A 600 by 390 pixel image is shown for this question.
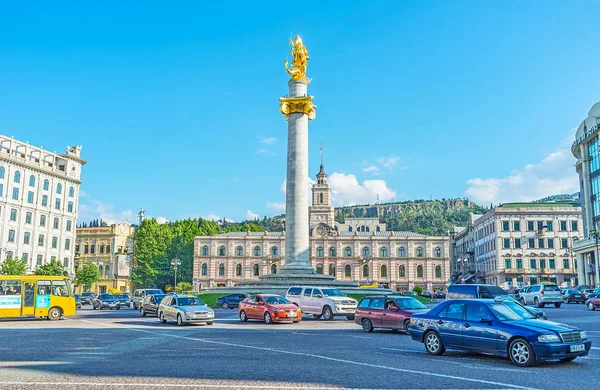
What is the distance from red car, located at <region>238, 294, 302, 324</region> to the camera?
89.4 ft

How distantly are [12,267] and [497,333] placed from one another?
68324 mm

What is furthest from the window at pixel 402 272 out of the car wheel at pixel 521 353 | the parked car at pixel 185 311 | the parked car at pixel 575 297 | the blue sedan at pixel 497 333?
the car wheel at pixel 521 353

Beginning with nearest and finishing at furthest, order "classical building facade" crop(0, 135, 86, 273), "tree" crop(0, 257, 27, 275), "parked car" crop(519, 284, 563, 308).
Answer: "parked car" crop(519, 284, 563, 308), "tree" crop(0, 257, 27, 275), "classical building facade" crop(0, 135, 86, 273)

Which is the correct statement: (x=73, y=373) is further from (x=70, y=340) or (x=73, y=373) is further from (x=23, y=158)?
(x=23, y=158)

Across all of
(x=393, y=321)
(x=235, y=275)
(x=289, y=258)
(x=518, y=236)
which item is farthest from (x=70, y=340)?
(x=235, y=275)

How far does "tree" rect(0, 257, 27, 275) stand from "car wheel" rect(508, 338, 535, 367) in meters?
68.3

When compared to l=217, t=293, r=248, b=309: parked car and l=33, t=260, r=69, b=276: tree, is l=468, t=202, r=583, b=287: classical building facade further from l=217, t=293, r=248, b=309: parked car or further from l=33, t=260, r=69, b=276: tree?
l=33, t=260, r=69, b=276: tree

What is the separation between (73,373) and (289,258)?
1344 inches

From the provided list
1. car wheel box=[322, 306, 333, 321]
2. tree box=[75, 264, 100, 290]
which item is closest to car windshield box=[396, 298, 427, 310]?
car wheel box=[322, 306, 333, 321]

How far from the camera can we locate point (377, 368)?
482 inches

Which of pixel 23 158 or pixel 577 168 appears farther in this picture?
pixel 23 158

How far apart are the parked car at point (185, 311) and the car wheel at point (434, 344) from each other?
13.8 meters

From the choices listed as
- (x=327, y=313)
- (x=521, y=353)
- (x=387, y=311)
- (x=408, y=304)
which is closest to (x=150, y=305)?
(x=327, y=313)

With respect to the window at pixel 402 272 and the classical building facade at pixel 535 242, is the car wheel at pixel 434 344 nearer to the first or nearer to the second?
the classical building facade at pixel 535 242
